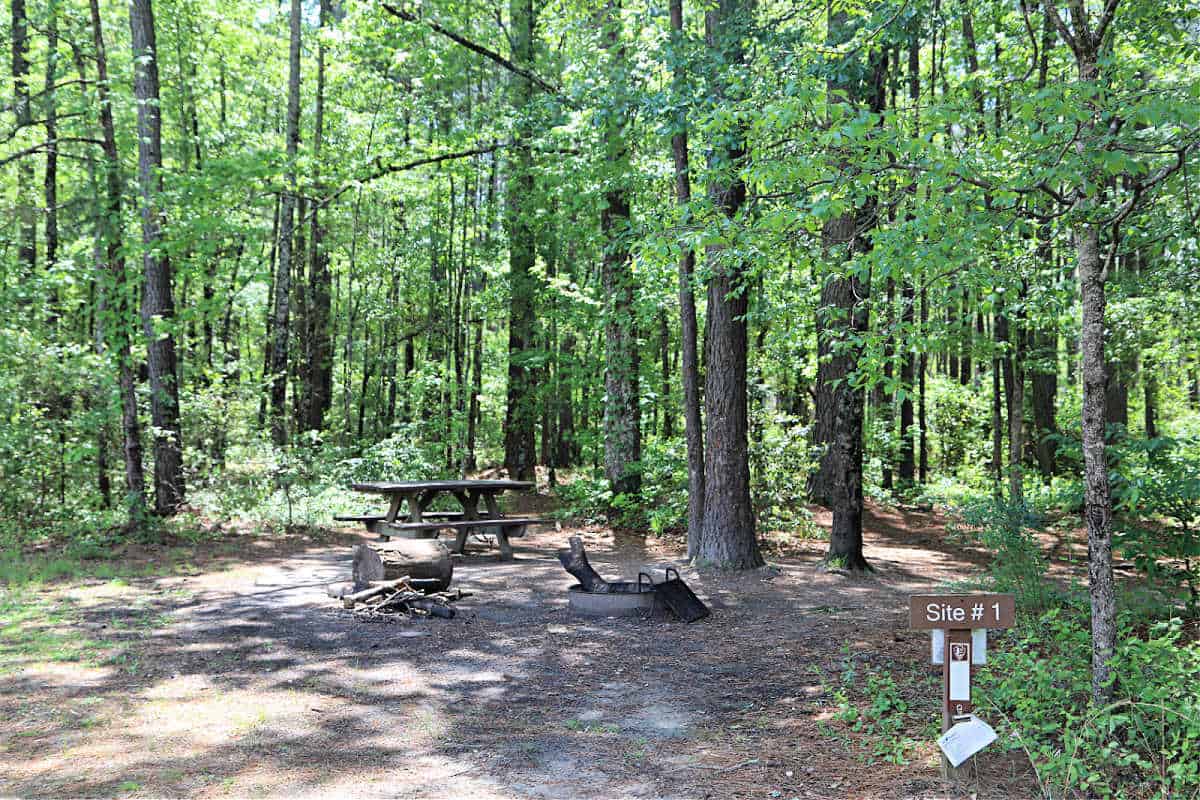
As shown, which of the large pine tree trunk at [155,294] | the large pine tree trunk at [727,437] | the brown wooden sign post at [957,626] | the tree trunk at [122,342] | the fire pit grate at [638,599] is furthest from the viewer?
the large pine tree trunk at [155,294]

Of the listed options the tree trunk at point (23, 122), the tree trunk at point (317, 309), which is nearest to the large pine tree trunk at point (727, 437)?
the tree trunk at point (23, 122)

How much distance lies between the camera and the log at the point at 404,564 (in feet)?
28.5

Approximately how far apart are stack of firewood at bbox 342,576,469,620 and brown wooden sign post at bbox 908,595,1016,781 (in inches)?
199

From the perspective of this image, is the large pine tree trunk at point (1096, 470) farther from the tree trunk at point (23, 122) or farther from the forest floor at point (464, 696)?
the tree trunk at point (23, 122)

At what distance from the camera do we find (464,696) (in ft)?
18.6

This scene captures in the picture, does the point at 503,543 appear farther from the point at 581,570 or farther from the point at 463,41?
the point at 463,41

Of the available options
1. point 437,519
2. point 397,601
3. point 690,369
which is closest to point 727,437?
point 690,369

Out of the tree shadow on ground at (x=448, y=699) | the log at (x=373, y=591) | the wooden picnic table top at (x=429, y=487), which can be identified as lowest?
the tree shadow on ground at (x=448, y=699)

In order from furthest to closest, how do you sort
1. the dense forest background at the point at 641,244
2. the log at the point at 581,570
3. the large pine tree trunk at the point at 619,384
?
1. the large pine tree trunk at the point at 619,384
2. the log at the point at 581,570
3. the dense forest background at the point at 641,244

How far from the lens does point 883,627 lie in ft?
24.5

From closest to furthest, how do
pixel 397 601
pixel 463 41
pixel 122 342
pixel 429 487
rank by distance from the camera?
1. pixel 397 601
2. pixel 429 487
3. pixel 122 342
4. pixel 463 41

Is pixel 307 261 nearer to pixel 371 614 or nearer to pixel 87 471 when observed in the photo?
pixel 87 471

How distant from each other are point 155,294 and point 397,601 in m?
7.47

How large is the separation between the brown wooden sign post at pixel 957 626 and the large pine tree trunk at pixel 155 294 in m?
10.9
